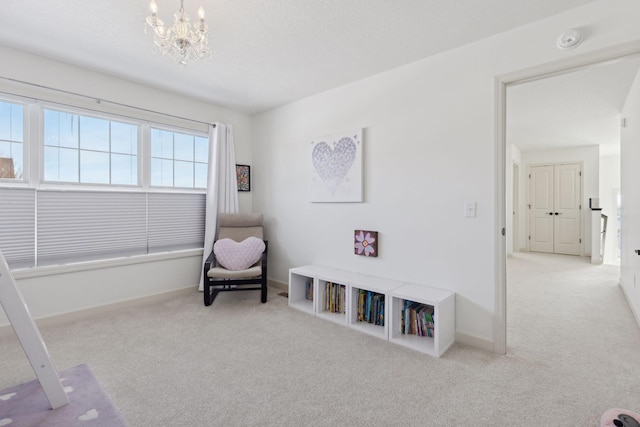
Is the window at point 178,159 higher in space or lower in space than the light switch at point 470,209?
higher

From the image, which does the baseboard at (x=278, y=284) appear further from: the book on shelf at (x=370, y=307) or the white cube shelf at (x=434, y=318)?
the white cube shelf at (x=434, y=318)

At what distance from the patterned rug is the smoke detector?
Answer: 11.1 ft

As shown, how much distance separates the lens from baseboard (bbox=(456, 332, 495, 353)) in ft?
7.86

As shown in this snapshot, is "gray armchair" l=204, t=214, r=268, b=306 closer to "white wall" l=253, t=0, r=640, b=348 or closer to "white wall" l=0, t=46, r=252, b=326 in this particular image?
"white wall" l=0, t=46, r=252, b=326

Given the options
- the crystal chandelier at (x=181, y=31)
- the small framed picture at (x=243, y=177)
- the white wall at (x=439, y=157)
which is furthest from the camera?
the small framed picture at (x=243, y=177)

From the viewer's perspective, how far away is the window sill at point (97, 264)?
2733mm

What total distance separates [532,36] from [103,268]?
13.6 feet

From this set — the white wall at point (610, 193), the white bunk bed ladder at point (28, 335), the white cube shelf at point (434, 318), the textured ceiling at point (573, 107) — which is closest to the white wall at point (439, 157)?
the white cube shelf at point (434, 318)

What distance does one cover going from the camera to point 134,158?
136 inches

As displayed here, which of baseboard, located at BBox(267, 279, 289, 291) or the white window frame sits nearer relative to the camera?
the white window frame

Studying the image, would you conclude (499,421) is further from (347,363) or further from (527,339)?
(527,339)

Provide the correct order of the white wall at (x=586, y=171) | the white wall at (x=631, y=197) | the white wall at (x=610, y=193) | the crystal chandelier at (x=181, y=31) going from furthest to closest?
the white wall at (x=610, y=193) → the white wall at (x=586, y=171) → the white wall at (x=631, y=197) → the crystal chandelier at (x=181, y=31)

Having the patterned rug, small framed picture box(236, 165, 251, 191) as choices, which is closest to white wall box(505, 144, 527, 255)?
small framed picture box(236, 165, 251, 191)

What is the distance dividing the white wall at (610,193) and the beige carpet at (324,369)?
482 centimetres
